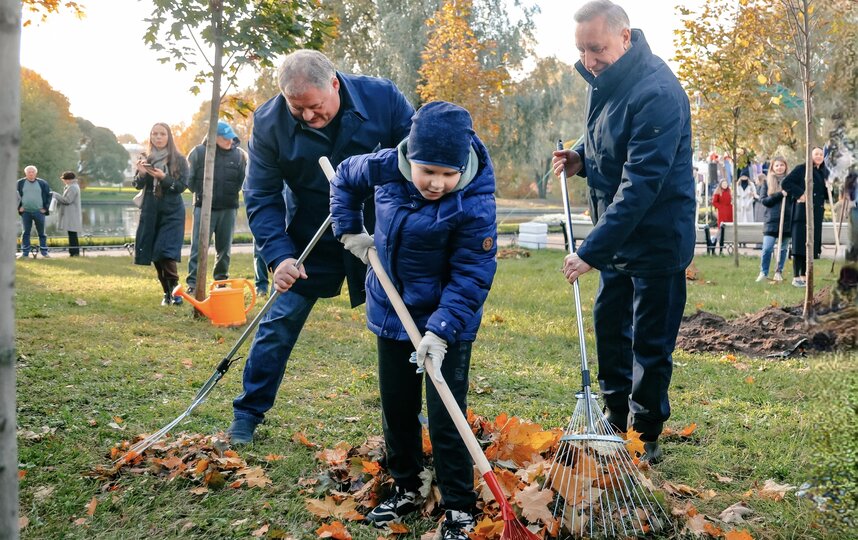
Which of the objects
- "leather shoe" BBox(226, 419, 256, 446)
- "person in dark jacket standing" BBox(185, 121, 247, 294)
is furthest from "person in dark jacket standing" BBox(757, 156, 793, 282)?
"leather shoe" BBox(226, 419, 256, 446)

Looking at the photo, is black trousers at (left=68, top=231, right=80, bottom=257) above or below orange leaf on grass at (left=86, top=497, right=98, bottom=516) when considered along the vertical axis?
above

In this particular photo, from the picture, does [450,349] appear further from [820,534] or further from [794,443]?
[794,443]

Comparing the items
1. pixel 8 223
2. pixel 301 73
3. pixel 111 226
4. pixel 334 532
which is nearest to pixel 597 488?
pixel 334 532

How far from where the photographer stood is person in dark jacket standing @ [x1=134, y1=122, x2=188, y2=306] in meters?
8.33

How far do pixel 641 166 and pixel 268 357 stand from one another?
2.09 metres

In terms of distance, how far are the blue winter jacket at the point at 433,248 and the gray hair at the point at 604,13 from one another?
3.12 feet

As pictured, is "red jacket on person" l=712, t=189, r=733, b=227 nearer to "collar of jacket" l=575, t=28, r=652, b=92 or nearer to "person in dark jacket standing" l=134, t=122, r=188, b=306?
"person in dark jacket standing" l=134, t=122, r=188, b=306

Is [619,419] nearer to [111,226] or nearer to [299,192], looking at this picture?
[299,192]

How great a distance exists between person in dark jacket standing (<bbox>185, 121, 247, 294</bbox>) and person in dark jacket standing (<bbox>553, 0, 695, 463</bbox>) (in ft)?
19.1

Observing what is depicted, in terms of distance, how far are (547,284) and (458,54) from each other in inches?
238

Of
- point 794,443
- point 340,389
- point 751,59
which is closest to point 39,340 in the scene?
point 340,389

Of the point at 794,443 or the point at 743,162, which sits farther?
the point at 743,162

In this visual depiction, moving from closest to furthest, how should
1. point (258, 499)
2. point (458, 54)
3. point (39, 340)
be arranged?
point (258, 499), point (39, 340), point (458, 54)

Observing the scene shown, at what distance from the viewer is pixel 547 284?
10.5 m
